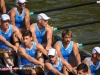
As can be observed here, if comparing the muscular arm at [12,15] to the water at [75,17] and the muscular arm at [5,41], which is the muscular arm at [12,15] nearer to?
the muscular arm at [5,41]

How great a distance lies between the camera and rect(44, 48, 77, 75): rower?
6.68 metres

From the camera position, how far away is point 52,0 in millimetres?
13664

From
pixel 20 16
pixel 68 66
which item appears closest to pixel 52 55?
pixel 68 66

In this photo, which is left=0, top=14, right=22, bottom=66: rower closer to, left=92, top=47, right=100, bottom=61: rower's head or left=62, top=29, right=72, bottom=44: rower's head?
left=62, top=29, right=72, bottom=44: rower's head

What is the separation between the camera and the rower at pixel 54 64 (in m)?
6.68

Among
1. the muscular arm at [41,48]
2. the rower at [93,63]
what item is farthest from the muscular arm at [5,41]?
the rower at [93,63]

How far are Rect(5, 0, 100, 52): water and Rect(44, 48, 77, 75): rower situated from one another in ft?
11.8

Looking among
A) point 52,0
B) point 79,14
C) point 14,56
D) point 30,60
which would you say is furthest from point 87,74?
point 52,0

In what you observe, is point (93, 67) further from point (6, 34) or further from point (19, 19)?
point (19, 19)

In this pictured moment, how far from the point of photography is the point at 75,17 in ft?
41.0

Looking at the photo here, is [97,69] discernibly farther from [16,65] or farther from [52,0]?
[52,0]

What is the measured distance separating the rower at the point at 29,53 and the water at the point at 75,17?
3458mm

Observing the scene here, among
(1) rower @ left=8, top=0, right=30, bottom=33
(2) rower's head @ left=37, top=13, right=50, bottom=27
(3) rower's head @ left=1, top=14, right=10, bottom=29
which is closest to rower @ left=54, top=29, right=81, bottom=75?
(2) rower's head @ left=37, top=13, right=50, bottom=27

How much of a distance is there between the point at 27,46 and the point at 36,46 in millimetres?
187
